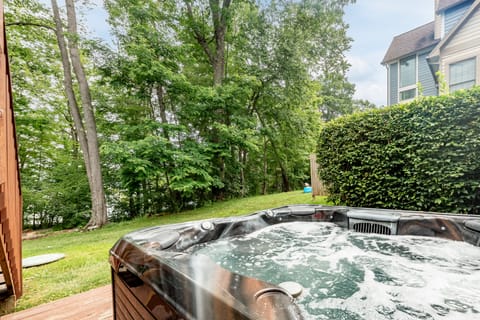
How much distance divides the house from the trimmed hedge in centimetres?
144

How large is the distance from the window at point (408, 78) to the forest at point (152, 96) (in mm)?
3069

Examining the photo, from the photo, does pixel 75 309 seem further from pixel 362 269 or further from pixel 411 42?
pixel 411 42

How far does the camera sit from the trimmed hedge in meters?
2.57

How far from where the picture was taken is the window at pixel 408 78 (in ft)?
28.4

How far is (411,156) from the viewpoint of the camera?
2939mm

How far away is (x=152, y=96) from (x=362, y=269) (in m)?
6.55

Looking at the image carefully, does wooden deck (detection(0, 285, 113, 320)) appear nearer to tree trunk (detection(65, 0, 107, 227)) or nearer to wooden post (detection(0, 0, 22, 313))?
wooden post (detection(0, 0, 22, 313))

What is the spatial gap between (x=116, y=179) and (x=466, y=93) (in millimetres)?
8531

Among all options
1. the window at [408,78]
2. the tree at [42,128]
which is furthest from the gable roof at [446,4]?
the tree at [42,128]

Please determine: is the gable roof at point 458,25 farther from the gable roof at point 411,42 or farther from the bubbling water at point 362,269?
the bubbling water at point 362,269

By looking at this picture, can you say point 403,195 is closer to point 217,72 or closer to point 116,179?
point 217,72

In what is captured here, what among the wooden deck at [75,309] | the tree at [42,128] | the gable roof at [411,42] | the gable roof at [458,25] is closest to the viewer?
the wooden deck at [75,309]

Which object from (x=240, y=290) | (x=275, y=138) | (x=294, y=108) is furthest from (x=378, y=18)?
(x=240, y=290)

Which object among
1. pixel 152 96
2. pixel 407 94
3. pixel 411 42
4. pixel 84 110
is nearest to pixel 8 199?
pixel 84 110
